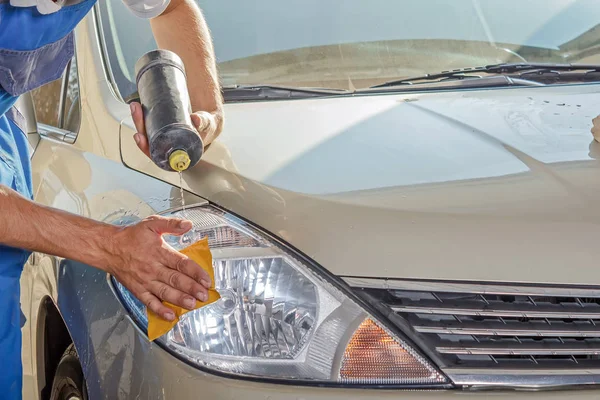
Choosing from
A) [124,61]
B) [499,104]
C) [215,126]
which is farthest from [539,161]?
[124,61]

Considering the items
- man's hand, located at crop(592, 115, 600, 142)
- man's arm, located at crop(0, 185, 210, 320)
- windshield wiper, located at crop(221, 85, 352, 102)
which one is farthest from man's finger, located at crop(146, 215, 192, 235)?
man's hand, located at crop(592, 115, 600, 142)

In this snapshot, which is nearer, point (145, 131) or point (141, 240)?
point (141, 240)

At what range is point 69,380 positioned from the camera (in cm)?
227

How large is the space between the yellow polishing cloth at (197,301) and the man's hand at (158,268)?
0.05 feet

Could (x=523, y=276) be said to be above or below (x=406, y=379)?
above

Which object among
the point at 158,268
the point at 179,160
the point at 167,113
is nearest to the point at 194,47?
the point at 167,113

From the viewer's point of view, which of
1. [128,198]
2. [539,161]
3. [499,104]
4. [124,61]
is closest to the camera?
[539,161]

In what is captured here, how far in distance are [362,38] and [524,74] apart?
0.44 metres

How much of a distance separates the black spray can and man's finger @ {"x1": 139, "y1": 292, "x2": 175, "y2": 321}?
245 millimetres

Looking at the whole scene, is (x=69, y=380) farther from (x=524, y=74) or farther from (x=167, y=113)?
(x=524, y=74)

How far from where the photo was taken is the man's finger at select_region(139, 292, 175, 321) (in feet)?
5.82

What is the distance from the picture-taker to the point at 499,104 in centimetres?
233

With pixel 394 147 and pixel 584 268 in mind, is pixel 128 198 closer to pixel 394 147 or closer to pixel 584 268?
pixel 394 147

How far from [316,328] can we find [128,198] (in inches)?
21.8
